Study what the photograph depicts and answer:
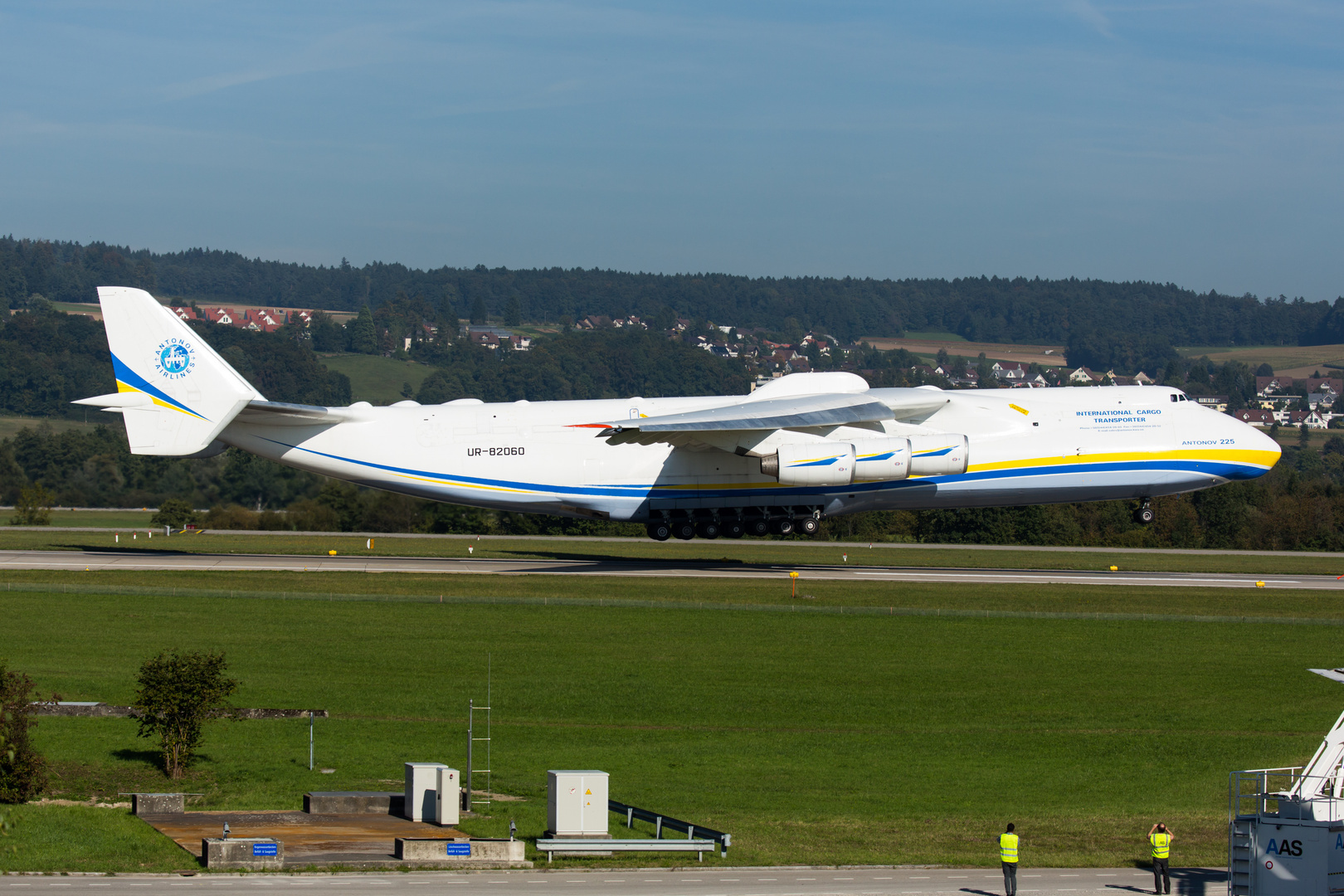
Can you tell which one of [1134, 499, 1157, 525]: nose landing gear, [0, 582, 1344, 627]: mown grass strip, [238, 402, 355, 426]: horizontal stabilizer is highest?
[238, 402, 355, 426]: horizontal stabilizer

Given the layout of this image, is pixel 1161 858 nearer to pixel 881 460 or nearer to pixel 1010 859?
pixel 1010 859

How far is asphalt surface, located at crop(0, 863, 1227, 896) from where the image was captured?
15.4 metres

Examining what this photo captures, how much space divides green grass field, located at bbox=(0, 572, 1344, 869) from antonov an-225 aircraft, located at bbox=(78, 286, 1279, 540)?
111 inches

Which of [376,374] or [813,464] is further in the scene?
[376,374]

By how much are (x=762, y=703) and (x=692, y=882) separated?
1136cm

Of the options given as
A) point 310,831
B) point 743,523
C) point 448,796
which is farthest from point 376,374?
point 310,831

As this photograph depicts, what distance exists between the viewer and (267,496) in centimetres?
7706

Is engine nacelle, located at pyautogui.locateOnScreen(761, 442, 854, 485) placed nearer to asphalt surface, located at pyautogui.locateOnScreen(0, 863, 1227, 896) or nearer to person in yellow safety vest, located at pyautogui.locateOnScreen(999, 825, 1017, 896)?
asphalt surface, located at pyautogui.locateOnScreen(0, 863, 1227, 896)

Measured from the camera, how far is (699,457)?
133ft

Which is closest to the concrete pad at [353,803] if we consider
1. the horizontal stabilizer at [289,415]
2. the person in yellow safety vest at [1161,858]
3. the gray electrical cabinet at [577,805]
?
the gray electrical cabinet at [577,805]

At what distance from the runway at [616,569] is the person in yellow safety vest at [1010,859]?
25.7m

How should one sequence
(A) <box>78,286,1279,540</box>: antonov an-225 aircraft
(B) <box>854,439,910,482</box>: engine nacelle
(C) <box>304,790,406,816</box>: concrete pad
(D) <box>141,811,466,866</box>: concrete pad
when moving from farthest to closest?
(A) <box>78,286,1279,540</box>: antonov an-225 aircraft
(B) <box>854,439,910,482</box>: engine nacelle
(C) <box>304,790,406,816</box>: concrete pad
(D) <box>141,811,466,866</box>: concrete pad

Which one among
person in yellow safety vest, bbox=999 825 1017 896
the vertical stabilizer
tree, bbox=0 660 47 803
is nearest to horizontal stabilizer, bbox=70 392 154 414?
the vertical stabilizer

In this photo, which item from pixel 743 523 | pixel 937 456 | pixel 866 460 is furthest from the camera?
pixel 743 523
